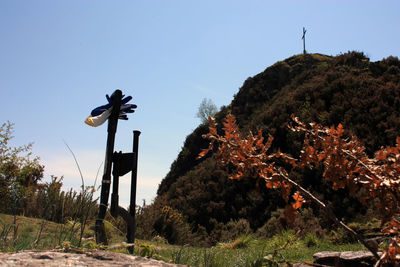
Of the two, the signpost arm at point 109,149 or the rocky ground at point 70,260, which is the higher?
the signpost arm at point 109,149

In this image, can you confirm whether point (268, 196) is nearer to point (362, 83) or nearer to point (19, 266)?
point (362, 83)

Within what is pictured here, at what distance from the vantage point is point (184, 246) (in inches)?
122

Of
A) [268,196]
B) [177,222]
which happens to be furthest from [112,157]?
[268,196]

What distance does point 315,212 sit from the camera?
11094 mm

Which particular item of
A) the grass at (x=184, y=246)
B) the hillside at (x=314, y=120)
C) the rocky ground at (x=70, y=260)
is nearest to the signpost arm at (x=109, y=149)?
the grass at (x=184, y=246)

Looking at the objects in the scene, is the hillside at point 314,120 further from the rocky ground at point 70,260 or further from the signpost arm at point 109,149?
the rocky ground at point 70,260

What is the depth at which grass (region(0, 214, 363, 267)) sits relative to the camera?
9.36 feet

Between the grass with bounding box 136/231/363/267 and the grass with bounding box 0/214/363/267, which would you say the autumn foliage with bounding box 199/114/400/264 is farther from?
the grass with bounding box 136/231/363/267

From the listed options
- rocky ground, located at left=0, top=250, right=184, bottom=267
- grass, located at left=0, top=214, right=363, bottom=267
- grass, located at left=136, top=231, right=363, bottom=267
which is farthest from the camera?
grass, located at left=136, top=231, right=363, bottom=267

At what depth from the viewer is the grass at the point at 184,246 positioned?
2.85 m

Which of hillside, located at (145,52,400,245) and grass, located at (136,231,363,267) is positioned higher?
hillside, located at (145,52,400,245)

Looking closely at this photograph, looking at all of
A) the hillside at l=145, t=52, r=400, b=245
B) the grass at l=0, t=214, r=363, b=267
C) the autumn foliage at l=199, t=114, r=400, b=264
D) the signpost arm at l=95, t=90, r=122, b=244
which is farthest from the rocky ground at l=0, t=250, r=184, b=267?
the hillside at l=145, t=52, r=400, b=245

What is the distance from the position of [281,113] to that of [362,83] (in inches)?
158

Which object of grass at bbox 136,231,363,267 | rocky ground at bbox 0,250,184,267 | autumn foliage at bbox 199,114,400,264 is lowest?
grass at bbox 136,231,363,267
